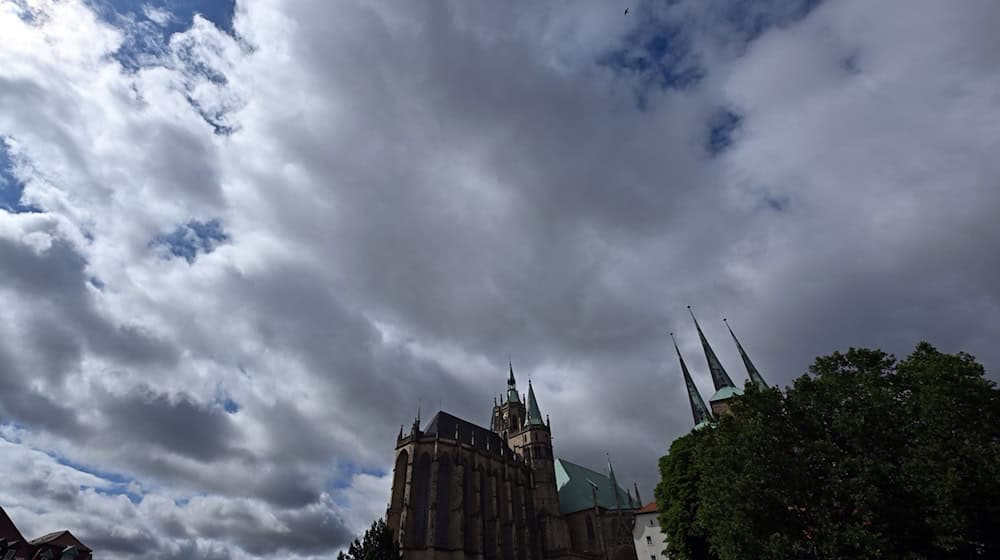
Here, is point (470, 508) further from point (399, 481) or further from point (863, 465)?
point (863, 465)

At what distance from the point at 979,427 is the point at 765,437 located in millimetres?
7061

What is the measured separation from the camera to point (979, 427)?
1814 centimetres

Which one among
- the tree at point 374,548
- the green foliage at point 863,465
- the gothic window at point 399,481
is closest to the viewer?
the green foliage at point 863,465

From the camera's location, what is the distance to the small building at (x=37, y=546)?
41469mm

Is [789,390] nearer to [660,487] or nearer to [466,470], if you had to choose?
[660,487]

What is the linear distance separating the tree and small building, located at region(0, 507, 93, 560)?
29152 millimetres

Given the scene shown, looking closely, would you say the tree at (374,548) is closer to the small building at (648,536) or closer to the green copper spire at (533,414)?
the small building at (648,536)

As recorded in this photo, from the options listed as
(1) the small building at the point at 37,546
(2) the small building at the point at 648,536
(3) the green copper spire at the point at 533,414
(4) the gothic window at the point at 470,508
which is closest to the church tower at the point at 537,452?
(3) the green copper spire at the point at 533,414

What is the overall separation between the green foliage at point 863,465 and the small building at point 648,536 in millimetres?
21334

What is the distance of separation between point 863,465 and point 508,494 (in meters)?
42.1

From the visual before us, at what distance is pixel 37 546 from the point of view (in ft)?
146

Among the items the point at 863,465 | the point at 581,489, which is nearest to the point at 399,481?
the point at 581,489

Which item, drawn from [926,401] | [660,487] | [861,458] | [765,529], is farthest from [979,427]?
[660,487]

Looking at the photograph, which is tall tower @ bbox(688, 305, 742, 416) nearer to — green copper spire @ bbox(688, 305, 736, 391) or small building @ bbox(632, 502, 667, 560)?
green copper spire @ bbox(688, 305, 736, 391)
